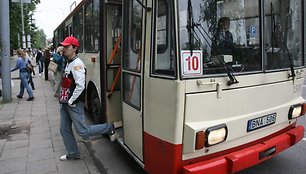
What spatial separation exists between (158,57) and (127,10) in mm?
1156

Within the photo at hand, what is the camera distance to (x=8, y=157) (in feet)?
16.3

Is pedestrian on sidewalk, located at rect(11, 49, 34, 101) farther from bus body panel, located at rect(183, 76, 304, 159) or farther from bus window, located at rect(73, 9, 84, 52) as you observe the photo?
bus body panel, located at rect(183, 76, 304, 159)

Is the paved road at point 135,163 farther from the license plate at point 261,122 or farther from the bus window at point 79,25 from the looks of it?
the bus window at point 79,25

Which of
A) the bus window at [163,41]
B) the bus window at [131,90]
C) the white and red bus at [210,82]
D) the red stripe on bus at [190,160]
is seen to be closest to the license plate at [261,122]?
the white and red bus at [210,82]

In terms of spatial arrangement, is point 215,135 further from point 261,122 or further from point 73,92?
point 73,92

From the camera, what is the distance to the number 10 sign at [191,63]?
296 cm

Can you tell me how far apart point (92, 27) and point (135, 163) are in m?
2.94

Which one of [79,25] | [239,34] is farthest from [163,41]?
[79,25]

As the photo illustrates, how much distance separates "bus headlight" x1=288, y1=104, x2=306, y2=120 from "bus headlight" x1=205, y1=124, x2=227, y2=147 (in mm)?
1310

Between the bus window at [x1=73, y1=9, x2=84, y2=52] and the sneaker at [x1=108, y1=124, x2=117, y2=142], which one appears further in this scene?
the bus window at [x1=73, y1=9, x2=84, y2=52]

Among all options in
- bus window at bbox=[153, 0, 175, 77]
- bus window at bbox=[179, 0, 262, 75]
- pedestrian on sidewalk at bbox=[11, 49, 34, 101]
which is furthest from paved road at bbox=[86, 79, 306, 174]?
pedestrian on sidewalk at bbox=[11, 49, 34, 101]

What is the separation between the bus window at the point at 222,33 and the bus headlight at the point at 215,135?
Result: 1.84 ft

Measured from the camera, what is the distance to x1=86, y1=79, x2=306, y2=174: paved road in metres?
4.36

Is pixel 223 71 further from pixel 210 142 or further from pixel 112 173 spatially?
pixel 112 173
